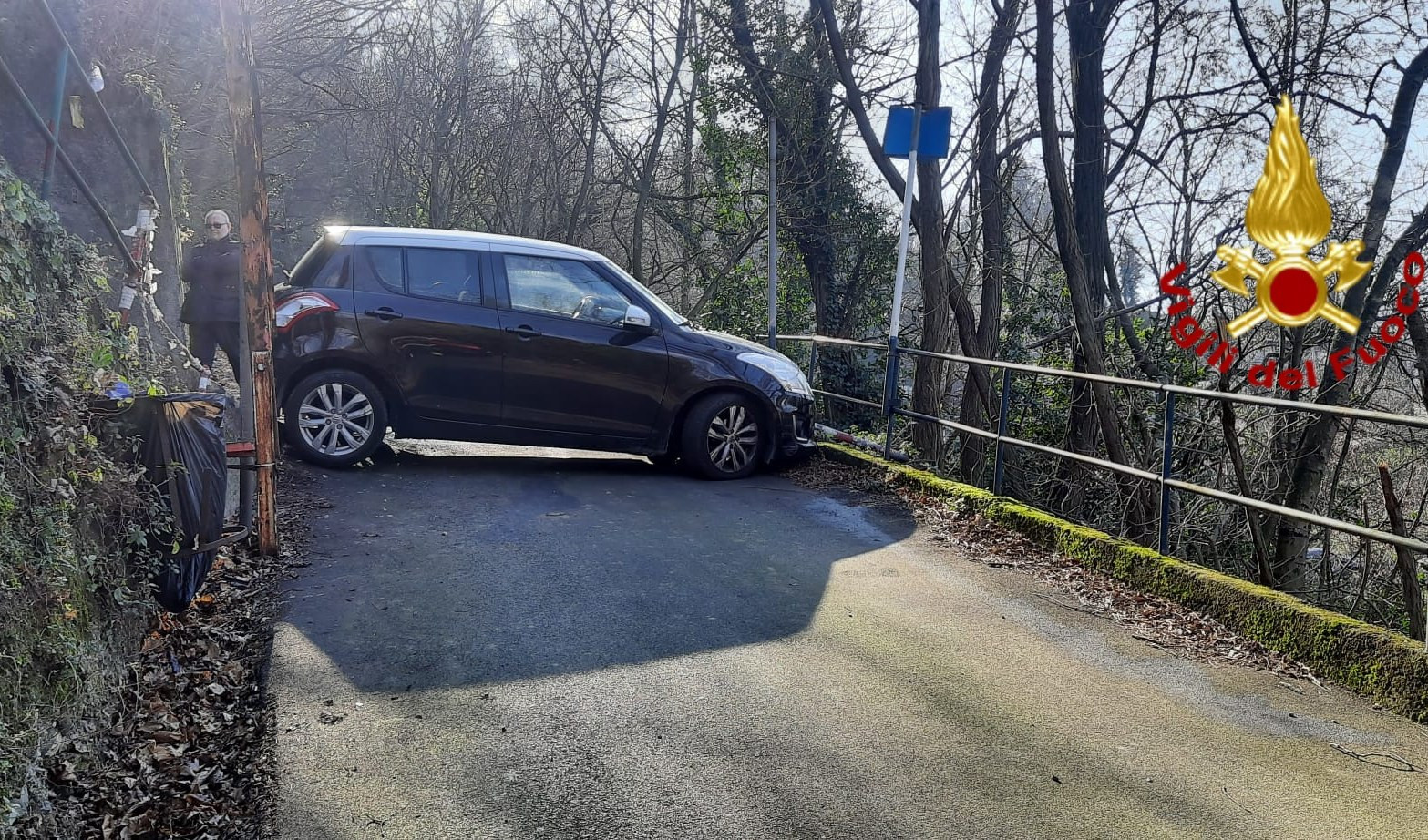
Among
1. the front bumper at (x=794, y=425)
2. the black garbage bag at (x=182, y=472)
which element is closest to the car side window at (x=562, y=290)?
the front bumper at (x=794, y=425)

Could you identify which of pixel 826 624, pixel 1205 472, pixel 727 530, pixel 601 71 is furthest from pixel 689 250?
pixel 826 624

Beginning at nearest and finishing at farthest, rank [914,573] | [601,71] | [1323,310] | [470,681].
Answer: [1323,310]
[470,681]
[914,573]
[601,71]

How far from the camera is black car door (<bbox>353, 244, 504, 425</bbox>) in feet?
28.3

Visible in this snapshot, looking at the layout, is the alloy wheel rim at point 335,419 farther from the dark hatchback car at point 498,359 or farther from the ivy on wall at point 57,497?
the ivy on wall at point 57,497

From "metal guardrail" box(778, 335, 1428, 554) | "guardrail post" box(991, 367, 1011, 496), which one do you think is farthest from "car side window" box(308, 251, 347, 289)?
"guardrail post" box(991, 367, 1011, 496)

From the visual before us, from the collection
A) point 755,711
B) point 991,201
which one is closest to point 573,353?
point 755,711

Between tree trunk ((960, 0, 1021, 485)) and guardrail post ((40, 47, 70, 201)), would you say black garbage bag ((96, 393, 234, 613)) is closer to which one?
guardrail post ((40, 47, 70, 201))

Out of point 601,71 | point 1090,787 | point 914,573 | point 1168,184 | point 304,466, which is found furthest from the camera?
point 601,71

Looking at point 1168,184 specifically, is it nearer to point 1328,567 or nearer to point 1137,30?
point 1137,30

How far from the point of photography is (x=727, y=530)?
7559 millimetres

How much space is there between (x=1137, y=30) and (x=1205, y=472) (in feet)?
19.4

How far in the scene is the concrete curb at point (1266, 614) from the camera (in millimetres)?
4770

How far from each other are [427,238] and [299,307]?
1155 mm

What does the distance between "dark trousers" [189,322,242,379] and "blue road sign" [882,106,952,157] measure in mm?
6013
